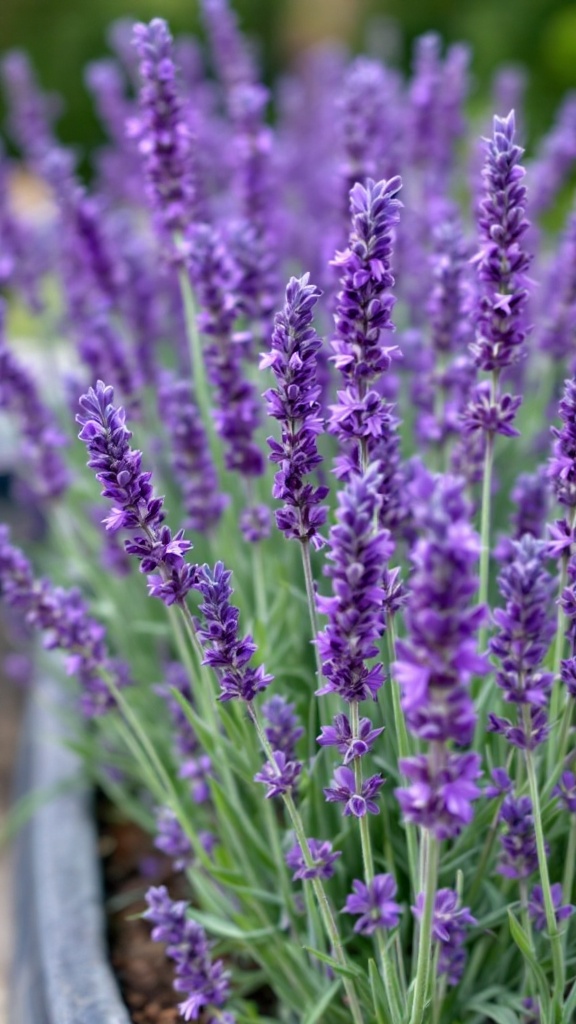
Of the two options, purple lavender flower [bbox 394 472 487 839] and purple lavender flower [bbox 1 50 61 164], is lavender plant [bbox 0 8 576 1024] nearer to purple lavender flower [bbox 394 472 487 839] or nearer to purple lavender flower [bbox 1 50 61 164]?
purple lavender flower [bbox 394 472 487 839]

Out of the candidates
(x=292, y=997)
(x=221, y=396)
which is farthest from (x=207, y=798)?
(x=221, y=396)

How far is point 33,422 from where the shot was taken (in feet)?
7.50

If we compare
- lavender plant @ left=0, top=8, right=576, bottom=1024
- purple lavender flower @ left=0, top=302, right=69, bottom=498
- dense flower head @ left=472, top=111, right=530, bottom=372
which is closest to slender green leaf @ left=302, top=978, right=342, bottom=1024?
lavender plant @ left=0, top=8, right=576, bottom=1024

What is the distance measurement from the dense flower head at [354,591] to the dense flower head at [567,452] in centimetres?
30

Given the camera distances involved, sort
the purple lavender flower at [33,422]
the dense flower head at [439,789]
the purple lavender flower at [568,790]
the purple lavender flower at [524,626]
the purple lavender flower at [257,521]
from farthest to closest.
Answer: the purple lavender flower at [33,422] → the purple lavender flower at [257,521] → the purple lavender flower at [568,790] → the purple lavender flower at [524,626] → the dense flower head at [439,789]

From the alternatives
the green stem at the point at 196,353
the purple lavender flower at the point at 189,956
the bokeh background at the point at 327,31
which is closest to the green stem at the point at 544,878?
the purple lavender flower at the point at 189,956

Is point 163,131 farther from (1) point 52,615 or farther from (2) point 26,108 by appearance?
(2) point 26,108

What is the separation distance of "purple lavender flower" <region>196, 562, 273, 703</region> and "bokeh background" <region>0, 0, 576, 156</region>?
787cm

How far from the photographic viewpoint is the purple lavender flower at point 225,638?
1.22 metres

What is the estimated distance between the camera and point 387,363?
1.25m

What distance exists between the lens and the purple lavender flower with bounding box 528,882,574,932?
143 cm

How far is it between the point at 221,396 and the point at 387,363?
0.57m

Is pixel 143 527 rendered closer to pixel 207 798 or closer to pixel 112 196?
pixel 207 798

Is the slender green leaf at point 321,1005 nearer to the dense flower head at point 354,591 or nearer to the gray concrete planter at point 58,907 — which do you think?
the gray concrete planter at point 58,907
